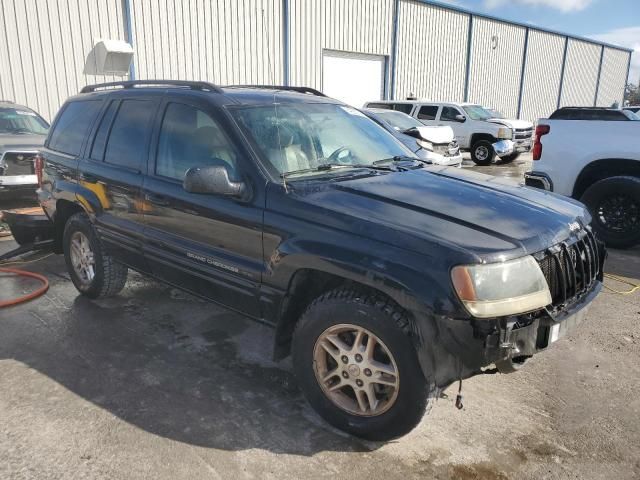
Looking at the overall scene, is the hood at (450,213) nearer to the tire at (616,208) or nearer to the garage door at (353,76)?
the tire at (616,208)

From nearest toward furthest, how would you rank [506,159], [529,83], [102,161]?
[102,161]
[506,159]
[529,83]

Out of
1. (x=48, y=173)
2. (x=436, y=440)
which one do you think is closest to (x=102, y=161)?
(x=48, y=173)

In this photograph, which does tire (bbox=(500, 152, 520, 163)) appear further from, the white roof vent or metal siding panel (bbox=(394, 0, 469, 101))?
the white roof vent

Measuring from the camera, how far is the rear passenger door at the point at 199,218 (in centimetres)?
301

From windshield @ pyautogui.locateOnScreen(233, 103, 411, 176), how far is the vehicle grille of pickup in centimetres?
137

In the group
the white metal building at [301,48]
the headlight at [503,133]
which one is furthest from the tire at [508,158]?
the white metal building at [301,48]

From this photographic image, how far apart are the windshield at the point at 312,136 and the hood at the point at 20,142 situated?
6405 millimetres

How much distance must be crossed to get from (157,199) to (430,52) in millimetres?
20716

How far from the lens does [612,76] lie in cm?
3662

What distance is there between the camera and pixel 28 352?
3.63m

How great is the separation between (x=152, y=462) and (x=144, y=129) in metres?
2.31

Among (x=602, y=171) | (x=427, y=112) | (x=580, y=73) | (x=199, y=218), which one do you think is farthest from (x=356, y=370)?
(x=580, y=73)

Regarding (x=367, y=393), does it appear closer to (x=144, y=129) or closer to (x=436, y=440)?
(x=436, y=440)

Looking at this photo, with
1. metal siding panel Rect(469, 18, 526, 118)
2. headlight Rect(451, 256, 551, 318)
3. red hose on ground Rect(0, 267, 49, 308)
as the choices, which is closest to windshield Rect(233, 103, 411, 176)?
headlight Rect(451, 256, 551, 318)
